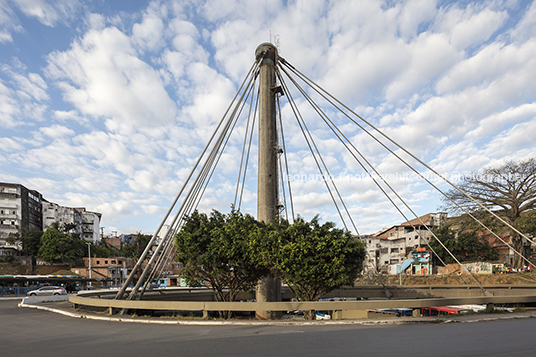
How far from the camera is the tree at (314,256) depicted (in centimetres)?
1467

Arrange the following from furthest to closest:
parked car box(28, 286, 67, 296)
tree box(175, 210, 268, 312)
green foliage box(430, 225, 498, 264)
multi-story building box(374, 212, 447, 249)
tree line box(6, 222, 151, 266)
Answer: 1. tree line box(6, 222, 151, 266)
2. multi-story building box(374, 212, 447, 249)
3. green foliage box(430, 225, 498, 264)
4. parked car box(28, 286, 67, 296)
5. tree box(175, 210, 268, 312)

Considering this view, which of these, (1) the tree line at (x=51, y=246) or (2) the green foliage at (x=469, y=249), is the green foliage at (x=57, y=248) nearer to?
(1) the tree line at (x=51, y=246)

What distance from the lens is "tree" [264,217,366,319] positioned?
14672mm

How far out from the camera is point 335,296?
2891 centimetres

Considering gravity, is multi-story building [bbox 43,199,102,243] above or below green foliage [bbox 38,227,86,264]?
above

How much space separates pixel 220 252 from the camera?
53.7ft

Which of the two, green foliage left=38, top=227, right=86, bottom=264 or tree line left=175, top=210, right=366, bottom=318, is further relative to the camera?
green foliage left=38, top=227, right=86, bottom=264

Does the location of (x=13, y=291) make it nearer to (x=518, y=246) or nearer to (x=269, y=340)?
(x=269, y=340)

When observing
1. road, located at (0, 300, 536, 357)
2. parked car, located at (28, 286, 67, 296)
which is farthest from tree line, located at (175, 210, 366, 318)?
parked car, located at (28, 286, 67, 296)

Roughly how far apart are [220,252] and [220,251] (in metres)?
0.06

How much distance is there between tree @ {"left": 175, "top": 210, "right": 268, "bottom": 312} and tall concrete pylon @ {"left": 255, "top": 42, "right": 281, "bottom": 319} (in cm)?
251

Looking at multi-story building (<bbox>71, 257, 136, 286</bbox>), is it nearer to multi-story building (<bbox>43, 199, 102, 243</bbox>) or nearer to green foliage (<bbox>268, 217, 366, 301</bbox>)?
multi-story building (<bbox>43, 199, 102, 243</bbox>)

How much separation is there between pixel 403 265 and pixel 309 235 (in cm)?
4958

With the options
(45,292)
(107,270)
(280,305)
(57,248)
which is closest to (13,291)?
(45,292)
